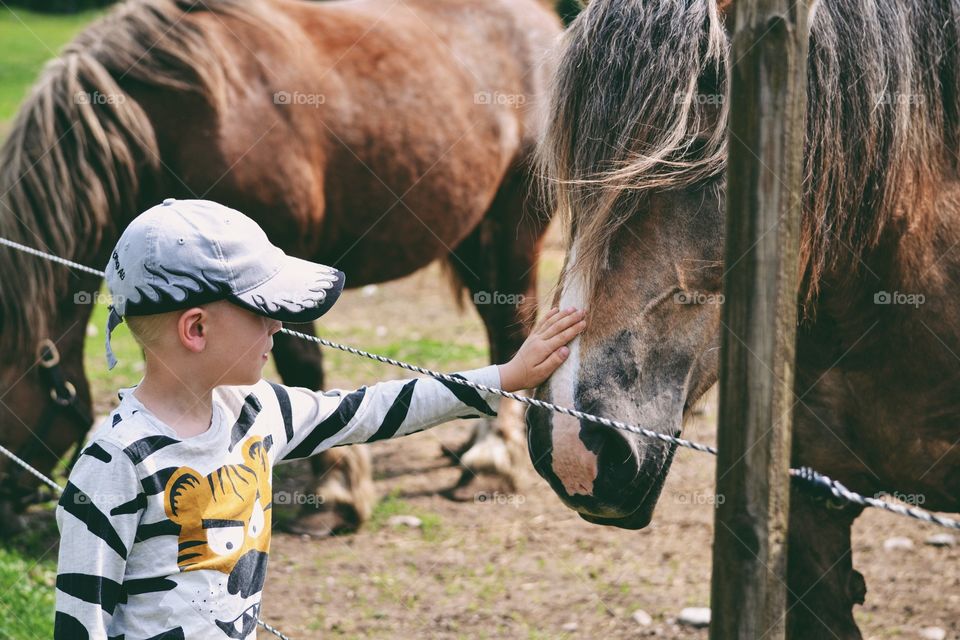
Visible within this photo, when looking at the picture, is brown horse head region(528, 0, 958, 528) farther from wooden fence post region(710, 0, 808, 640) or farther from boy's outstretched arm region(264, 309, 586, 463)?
wooden fence post region(710, 0, 808, 640)

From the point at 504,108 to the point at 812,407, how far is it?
2.95m

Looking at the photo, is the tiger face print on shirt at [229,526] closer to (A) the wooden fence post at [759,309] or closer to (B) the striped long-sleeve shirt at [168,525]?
(B) the striped long-sleeve shirt at [168,525]

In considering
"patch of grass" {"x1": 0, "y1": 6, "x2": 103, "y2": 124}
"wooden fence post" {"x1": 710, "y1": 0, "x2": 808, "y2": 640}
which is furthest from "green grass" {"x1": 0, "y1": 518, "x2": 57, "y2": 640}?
"patch of grass" {"x1": 0, "y1": 6, "x2": 103, "y2": 124}

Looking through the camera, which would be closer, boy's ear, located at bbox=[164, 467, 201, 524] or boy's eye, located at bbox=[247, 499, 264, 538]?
boy's ear, located at bbox=[164, 467, 201, 524]

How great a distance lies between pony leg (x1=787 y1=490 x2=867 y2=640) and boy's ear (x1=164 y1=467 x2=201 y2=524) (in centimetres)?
158

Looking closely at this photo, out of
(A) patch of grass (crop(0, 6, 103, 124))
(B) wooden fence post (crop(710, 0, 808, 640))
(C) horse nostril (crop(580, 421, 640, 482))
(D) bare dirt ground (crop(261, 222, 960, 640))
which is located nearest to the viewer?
(B) wooden fence post (crop(710, 0, 808, 640))

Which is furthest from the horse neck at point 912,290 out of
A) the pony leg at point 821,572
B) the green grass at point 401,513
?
the green grass at point 401,513

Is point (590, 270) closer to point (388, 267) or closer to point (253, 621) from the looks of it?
point (253, 621)

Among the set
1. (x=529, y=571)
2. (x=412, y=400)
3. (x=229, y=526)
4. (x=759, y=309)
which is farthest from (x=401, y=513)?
(x=759, y=309)

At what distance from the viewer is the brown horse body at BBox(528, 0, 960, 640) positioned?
1800 millimetres

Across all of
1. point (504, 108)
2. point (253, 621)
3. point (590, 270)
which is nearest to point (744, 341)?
point (590, 270)

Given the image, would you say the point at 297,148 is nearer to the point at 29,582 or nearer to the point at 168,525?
the point at 29,582

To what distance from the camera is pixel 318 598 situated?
372 centimetres

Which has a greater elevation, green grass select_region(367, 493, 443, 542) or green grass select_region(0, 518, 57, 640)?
green grass select_region(367, 493, 443, 542)
